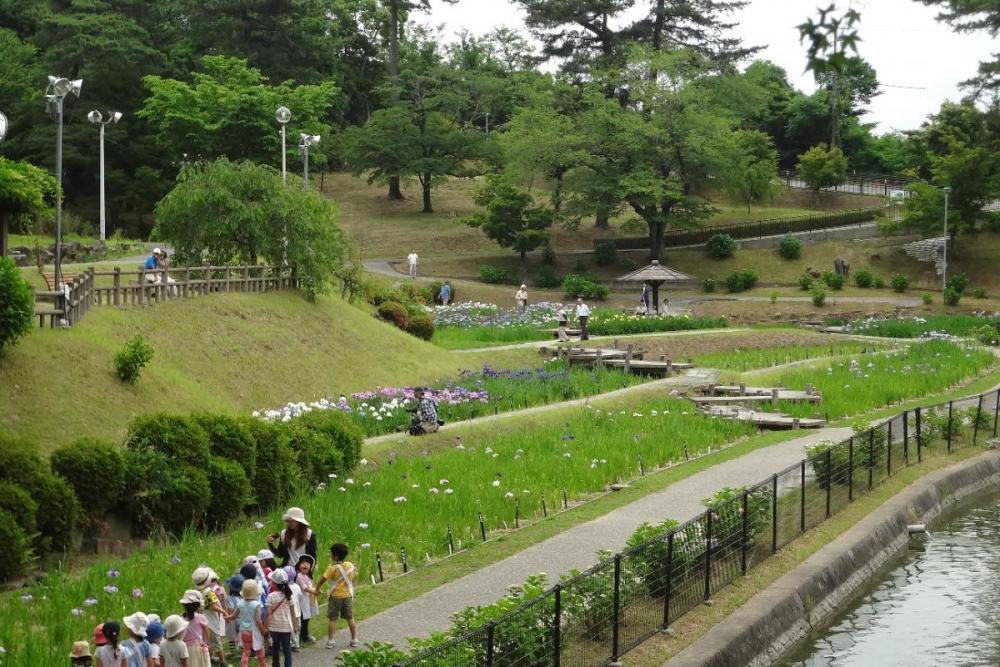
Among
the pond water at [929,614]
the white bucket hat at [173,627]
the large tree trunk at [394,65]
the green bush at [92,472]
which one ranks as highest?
the large tree trunk at [394,65]

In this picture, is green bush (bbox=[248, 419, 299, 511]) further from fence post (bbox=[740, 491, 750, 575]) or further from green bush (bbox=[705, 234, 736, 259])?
green bush (bbox=[705, 234, 736, 259])

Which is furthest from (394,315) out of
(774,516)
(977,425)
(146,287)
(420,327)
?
(774,516)

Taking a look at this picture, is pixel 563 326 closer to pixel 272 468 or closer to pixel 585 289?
pixel 585 289

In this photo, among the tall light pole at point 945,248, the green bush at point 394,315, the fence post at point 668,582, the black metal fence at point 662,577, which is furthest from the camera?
the tall light pole at point 945,248

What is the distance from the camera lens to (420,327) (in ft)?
131

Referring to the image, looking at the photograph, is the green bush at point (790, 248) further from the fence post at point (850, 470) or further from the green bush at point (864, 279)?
the fence post at point (850, 470)

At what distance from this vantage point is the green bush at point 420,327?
1564 inches

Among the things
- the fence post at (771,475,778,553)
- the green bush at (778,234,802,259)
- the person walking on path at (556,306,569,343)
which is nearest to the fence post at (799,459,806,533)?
the fence post at (771,475,778,553)

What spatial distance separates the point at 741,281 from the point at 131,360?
4221cm

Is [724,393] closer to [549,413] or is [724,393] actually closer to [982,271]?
[549,413]

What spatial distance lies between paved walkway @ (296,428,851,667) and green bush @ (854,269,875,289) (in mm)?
38572

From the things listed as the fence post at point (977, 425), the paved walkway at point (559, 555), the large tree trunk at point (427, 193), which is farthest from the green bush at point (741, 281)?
the paved walkway at point (559, 555)

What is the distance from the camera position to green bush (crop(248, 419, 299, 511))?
19062 mm

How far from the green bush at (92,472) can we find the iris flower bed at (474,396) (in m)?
6.74
